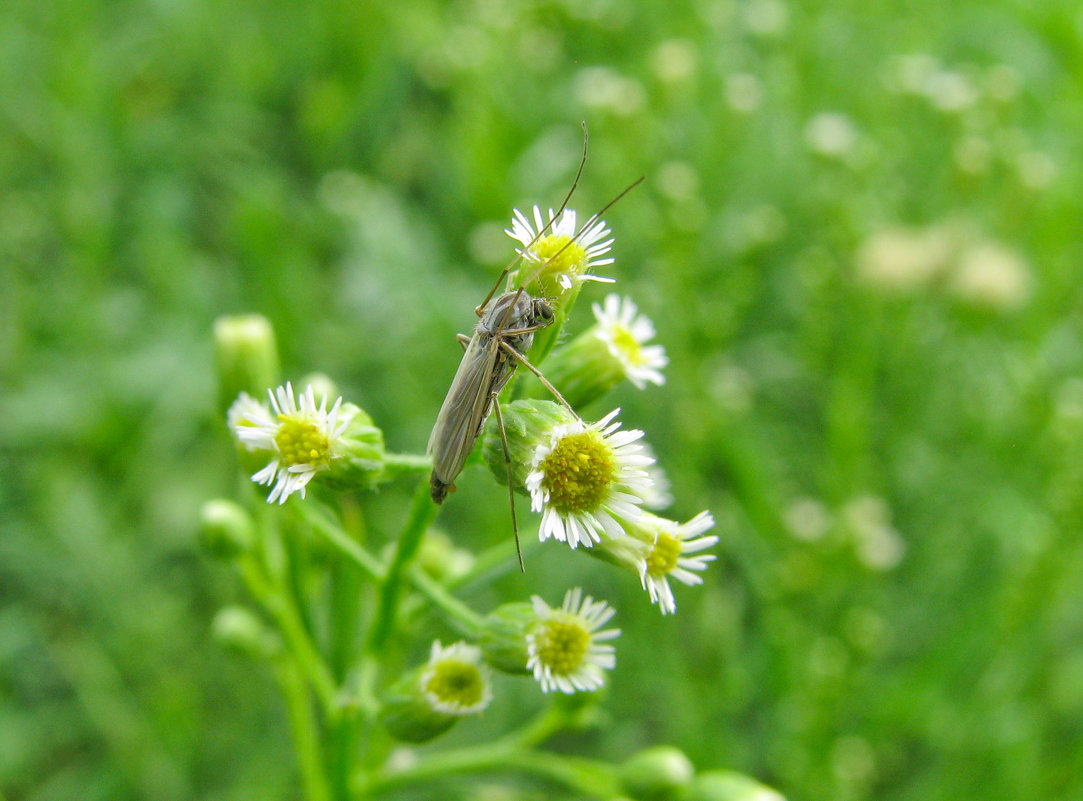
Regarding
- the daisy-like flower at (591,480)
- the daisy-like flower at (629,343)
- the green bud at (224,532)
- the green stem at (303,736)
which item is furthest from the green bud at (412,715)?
the daisy-like flower at (629,343)

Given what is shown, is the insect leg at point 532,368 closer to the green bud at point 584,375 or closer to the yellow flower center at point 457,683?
the green bud at point 584,375

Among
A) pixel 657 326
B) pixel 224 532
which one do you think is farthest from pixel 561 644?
pixel 657 326

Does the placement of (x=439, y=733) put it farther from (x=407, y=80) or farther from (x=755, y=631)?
(x=407, y=80)

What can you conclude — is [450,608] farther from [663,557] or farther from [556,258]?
[556,258]

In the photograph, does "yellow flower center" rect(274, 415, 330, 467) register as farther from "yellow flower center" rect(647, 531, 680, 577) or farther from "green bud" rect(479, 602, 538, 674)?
"yellow flower center" rect(647, 531, 680, 577)

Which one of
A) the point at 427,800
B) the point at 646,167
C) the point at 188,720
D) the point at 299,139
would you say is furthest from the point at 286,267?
the point at 427,800

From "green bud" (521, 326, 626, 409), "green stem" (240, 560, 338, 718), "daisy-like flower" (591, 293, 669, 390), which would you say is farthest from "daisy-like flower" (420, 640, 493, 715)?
"daisy-like flower" (591, 293, 669, 390)
